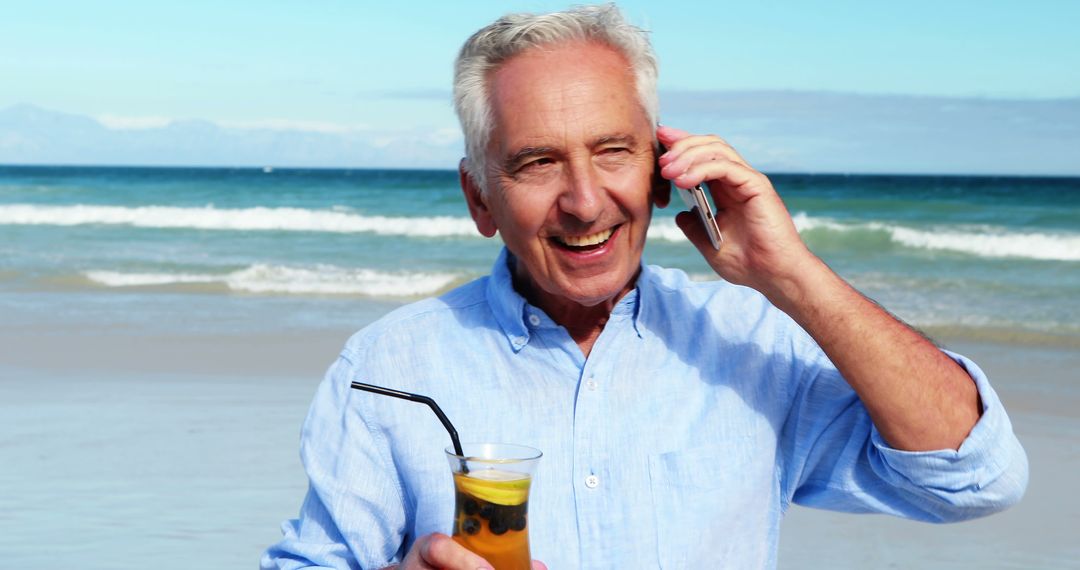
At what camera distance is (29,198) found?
2884 centimetres

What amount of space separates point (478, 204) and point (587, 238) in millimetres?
263

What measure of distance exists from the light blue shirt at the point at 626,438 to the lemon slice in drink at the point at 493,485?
277 millimetres

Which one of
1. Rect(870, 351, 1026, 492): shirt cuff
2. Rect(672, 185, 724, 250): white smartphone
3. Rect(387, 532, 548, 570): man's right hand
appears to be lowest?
Rect(387, 532, 548, 570): man's right hand

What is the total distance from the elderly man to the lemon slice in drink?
0.92 ft

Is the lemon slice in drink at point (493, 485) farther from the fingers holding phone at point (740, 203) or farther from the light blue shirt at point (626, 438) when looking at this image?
the fingers holding phone at point (740, 203)

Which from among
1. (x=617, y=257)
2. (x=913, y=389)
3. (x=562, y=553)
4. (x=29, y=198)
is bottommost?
(x=29, y=198)

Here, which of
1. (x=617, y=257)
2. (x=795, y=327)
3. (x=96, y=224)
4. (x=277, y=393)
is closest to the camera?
(x=617, y=257)

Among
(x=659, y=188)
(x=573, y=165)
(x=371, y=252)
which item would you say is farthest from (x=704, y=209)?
(x=371, y=252)

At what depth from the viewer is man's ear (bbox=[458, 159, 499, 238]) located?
2078 millimetres

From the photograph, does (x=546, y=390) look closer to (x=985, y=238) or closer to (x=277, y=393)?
(x=277, y=393)

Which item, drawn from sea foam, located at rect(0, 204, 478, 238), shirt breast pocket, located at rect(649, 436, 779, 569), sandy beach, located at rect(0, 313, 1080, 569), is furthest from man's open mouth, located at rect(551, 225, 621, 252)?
sea foam, located at rect(0, 204, 478, 238)

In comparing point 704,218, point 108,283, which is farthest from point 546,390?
point 108,283

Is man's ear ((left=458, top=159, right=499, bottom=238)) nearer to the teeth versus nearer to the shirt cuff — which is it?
the teeth

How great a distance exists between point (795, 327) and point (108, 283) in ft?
35.7
